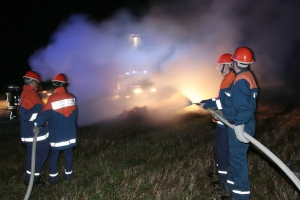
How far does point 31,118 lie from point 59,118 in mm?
392

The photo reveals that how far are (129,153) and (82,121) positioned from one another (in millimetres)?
4452

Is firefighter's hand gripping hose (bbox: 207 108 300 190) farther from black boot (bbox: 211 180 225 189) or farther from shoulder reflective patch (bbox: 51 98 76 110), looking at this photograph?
shoulder reflective patch (bbox: 51 98 76 110)

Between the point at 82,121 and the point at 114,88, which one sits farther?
the point at 114,88

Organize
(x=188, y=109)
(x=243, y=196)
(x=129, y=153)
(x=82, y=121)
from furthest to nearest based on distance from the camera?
(x=188, y=109)
(x=82, y=121)
(x=129, y=153)
(x=243, y=196)

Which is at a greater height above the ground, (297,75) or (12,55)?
(12,55)

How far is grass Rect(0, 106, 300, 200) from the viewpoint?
3750 millimetres

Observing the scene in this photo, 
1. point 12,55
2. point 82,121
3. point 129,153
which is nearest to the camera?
point 129,153

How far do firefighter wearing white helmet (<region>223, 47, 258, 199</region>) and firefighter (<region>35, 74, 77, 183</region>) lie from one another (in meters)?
2.24

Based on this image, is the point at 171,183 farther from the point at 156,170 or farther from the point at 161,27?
the point at 161,27

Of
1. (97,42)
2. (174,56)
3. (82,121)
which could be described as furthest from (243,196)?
(174,56)

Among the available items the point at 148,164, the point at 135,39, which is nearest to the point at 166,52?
the point at 135,39

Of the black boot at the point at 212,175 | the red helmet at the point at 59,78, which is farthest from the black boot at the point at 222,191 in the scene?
the red helmet at the point at 59,78

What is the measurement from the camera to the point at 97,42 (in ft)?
38.5

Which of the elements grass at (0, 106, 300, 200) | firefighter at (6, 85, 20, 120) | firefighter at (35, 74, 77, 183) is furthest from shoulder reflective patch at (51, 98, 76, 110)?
firefighter at (6, 85, 20, 120)
